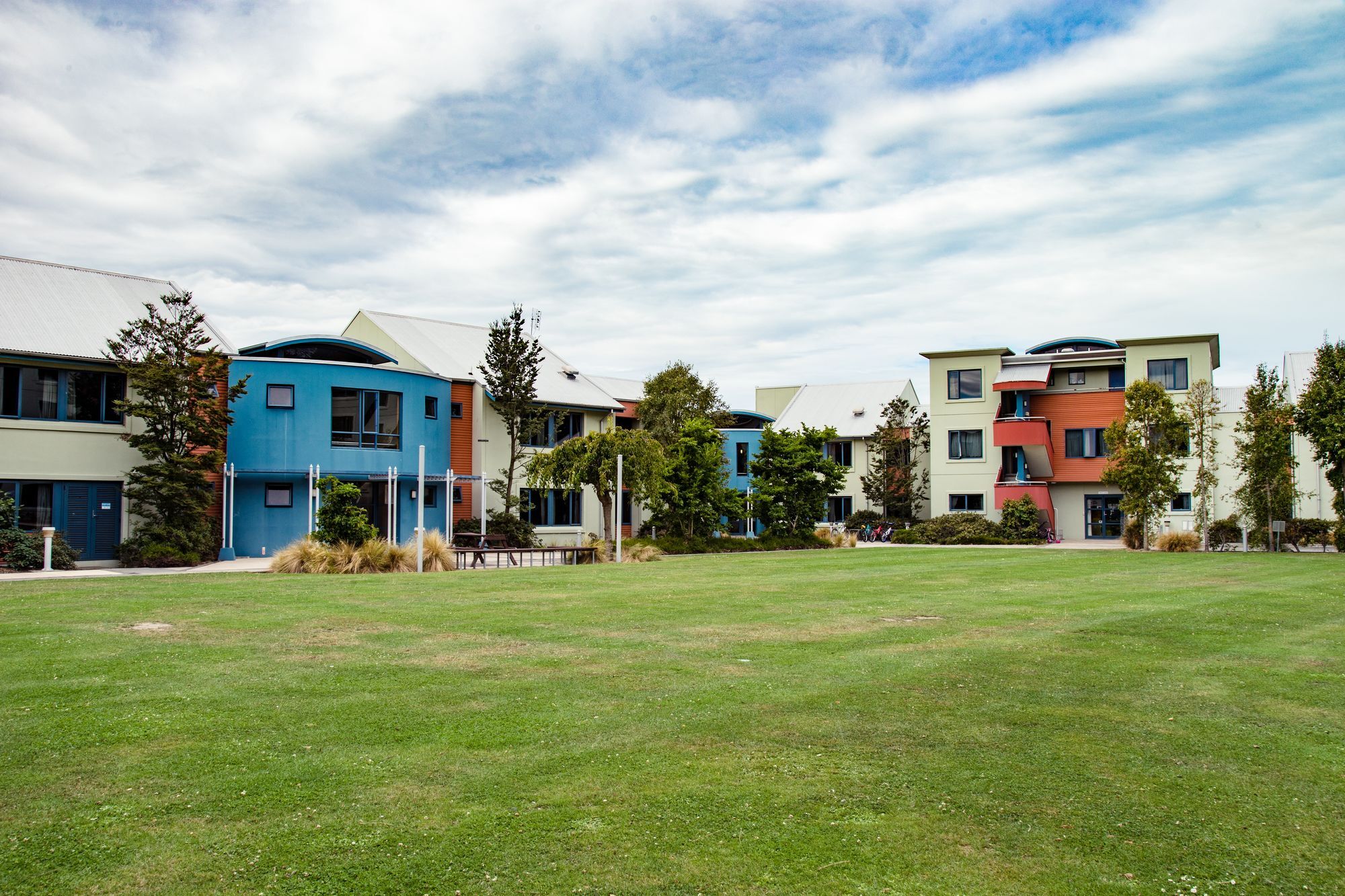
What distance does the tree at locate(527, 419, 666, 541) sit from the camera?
30.8m

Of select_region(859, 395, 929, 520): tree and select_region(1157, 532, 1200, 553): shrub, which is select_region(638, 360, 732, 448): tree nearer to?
select_region(859, 395, 929, 520): tree

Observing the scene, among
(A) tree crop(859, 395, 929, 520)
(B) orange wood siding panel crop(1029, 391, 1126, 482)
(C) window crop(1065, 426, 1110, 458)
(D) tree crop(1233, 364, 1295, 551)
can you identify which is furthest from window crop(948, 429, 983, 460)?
(D) tree crop(1233, 364, 1295, 551)

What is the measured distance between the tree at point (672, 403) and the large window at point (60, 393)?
20.9m

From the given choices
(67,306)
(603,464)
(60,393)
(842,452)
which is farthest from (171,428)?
(842,452)

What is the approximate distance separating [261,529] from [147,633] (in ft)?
64.8

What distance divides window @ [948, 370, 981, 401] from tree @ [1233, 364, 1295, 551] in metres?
12.6

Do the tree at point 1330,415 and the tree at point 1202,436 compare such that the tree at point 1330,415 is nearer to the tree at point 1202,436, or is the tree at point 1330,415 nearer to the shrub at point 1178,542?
the tree at point 1202,436

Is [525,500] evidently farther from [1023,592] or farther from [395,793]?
[395,793]

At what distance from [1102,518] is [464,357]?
28452 millimetres

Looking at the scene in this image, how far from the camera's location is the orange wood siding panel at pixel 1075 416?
142ft

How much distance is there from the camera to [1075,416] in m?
44.0

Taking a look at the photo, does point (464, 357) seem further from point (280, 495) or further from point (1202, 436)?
point (1202, 436)

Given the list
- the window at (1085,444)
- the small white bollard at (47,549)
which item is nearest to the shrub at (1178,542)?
the window at (1085,444)

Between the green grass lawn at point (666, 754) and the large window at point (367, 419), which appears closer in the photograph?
the green grass lawn at point (666, 754)
